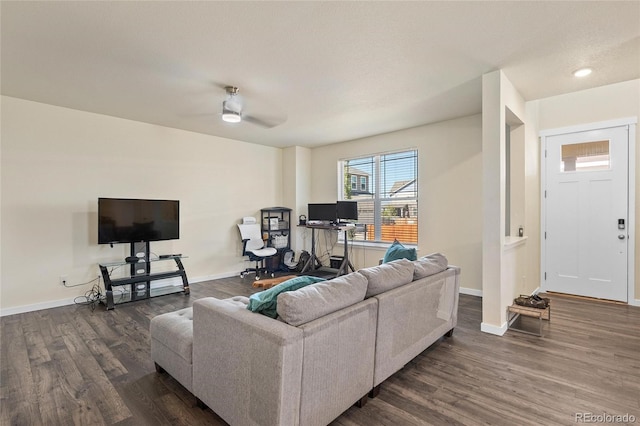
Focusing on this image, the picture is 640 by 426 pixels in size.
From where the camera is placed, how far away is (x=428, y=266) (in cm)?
267

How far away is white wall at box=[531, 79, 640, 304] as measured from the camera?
385 centimetres

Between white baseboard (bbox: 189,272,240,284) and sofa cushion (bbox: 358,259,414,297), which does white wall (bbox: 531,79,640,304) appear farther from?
white baseboard (bbox: 189,272,240,284)

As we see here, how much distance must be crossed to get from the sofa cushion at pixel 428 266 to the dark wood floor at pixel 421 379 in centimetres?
71

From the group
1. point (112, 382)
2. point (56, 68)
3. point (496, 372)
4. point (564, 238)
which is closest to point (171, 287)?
point (112, 382)

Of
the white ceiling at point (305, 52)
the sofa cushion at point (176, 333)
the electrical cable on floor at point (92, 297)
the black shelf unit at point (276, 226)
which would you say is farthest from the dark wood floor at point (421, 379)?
the black shelf unit at point (276, 226)

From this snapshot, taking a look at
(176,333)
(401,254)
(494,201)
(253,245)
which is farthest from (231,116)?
(253,245)

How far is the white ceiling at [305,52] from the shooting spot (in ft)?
6.94

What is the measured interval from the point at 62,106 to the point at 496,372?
5.66 m

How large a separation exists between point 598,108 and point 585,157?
2.15 ft

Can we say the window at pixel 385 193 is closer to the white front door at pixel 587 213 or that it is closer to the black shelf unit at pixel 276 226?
the black shelf unit at pixel 276 226

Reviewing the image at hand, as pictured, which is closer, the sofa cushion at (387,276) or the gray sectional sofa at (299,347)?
the gray sectional sofa at (299,347)

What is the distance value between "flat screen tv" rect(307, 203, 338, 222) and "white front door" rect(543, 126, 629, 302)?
3390 mm

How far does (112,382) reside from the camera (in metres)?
2.23

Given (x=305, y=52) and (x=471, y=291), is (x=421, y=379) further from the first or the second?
(x=305, y=52)
